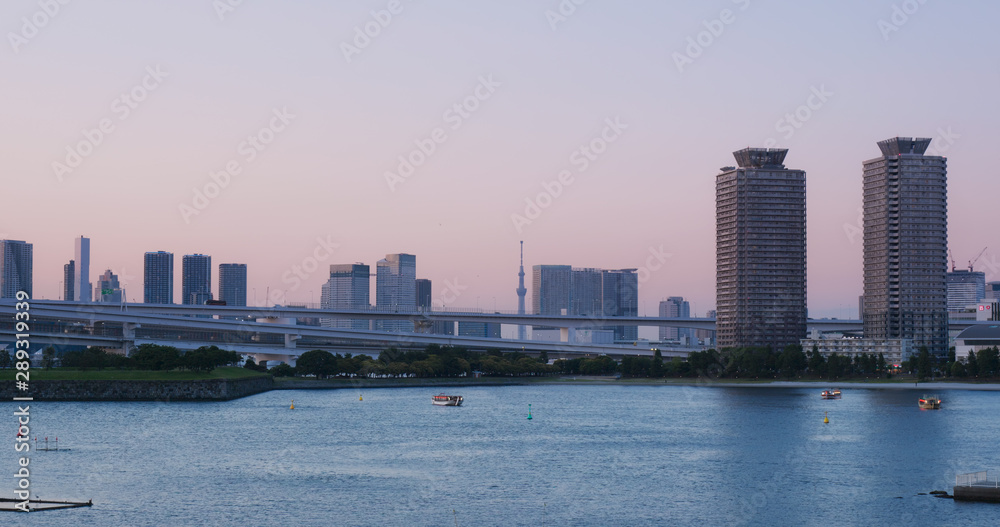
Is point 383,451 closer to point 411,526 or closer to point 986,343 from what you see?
point 411,526

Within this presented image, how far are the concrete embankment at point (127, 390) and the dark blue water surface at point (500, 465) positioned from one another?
4.31 meters

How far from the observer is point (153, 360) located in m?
118

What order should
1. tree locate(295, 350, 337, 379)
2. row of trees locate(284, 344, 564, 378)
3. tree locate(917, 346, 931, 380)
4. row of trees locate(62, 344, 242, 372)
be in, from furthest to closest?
tree locate(917, 346, 931, 380) < row of trees locate(284, 344, 564, 378) < tree locate(295, 350, 337, 379) < row of trees locate(62, 344, 242, 372)

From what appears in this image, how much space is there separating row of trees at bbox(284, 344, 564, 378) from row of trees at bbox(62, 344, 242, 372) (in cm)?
2465

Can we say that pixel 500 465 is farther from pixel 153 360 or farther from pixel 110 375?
pixel 153 360

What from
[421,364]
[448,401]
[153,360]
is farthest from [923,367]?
[153,360]

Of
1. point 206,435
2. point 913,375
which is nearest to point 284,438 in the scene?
point 206,435

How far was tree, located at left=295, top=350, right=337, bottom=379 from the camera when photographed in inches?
6004

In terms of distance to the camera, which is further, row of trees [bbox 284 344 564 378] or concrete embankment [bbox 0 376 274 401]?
row of trees [bbox 284 344 564 378]

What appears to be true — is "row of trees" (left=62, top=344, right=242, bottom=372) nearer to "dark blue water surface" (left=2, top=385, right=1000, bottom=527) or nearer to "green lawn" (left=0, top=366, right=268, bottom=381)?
"green lawn" (left=0, top=366, right=268, bottom=381)

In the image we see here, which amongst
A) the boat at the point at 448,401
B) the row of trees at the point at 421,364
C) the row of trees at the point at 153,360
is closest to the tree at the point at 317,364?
the row of trees at the point at 421,364

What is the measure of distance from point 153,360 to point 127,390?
630cm

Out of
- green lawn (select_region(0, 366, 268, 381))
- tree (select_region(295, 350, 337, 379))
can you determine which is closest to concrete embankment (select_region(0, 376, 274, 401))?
green lawn (select_region(0, 366, 268, 381))

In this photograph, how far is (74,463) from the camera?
61.6m
